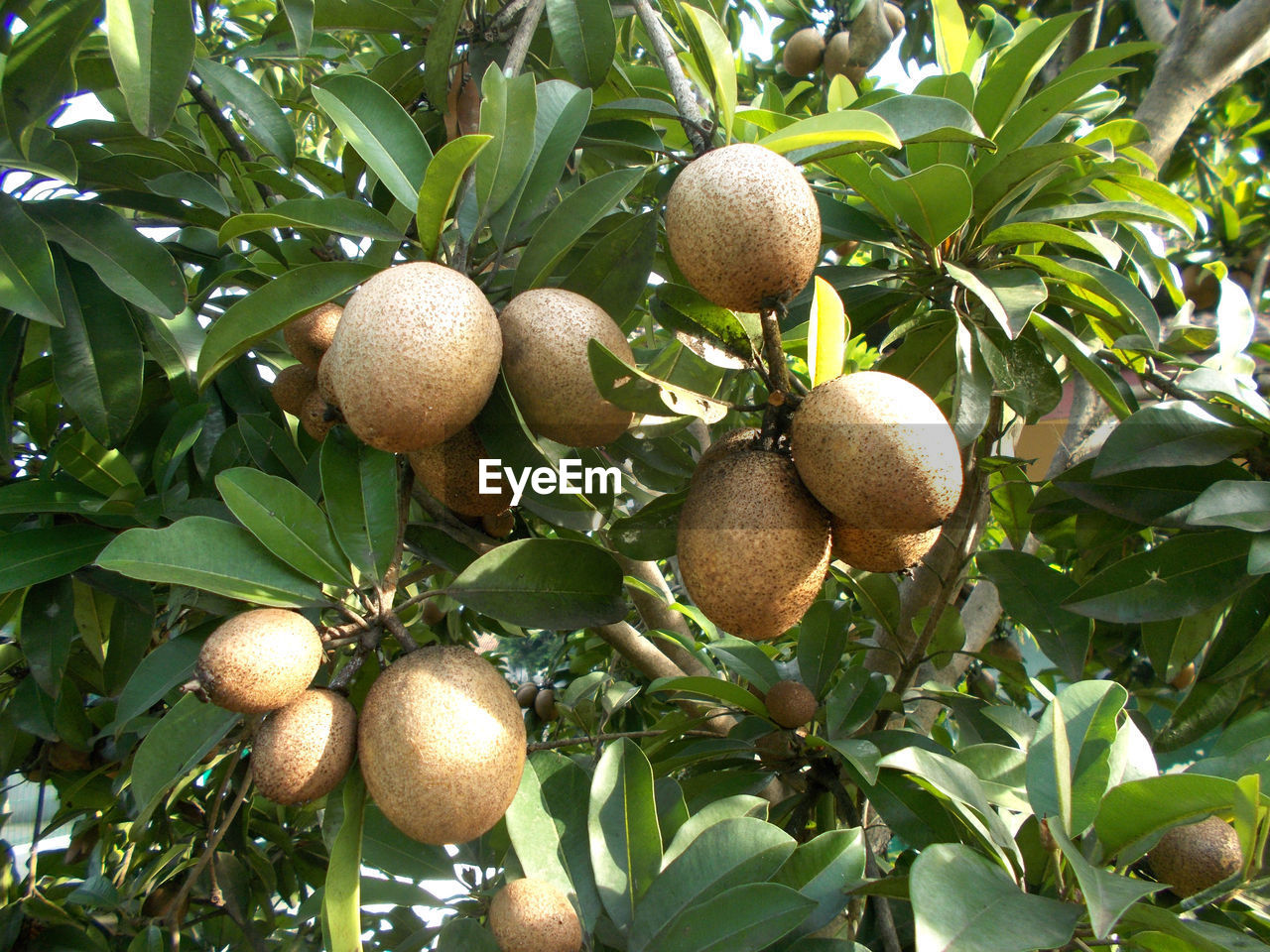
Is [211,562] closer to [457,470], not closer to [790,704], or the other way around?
[457,470]

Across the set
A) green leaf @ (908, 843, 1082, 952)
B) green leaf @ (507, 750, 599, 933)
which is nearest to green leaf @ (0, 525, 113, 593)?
green leaf @ (507, 750, 599, 933)

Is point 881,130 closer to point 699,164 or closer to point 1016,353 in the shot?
point 699,164

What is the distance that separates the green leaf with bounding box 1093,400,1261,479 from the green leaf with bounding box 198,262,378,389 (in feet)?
3.00

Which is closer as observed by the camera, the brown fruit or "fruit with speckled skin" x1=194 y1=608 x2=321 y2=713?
"fruit with speckled skin" x1=194 y1=608 x2=321 y2=713

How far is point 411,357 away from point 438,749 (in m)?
0.33

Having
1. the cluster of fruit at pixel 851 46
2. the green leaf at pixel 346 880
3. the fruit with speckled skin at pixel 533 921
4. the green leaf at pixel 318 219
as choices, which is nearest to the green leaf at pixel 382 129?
the green leaf at pixel 318 219

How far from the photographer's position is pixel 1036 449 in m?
3.61

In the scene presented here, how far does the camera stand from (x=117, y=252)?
1.10 metres

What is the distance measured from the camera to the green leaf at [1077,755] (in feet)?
2.78

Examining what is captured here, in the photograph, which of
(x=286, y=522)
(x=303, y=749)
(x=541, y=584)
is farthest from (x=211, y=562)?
(x=541, y=584)

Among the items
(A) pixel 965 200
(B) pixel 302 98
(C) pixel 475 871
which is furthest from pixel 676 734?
(B) pixel 302 98

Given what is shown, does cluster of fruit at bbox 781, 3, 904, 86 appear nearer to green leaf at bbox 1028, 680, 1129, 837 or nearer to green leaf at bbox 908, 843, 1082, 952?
green leaf at bbox 1028, 680, 1129, 837

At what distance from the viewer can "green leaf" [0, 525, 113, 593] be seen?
1126 mm

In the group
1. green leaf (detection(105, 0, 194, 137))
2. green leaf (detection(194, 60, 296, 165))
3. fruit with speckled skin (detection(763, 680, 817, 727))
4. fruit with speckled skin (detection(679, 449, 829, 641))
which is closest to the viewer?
fruit with speckled skin (detection(679, 449, 829, 641))
